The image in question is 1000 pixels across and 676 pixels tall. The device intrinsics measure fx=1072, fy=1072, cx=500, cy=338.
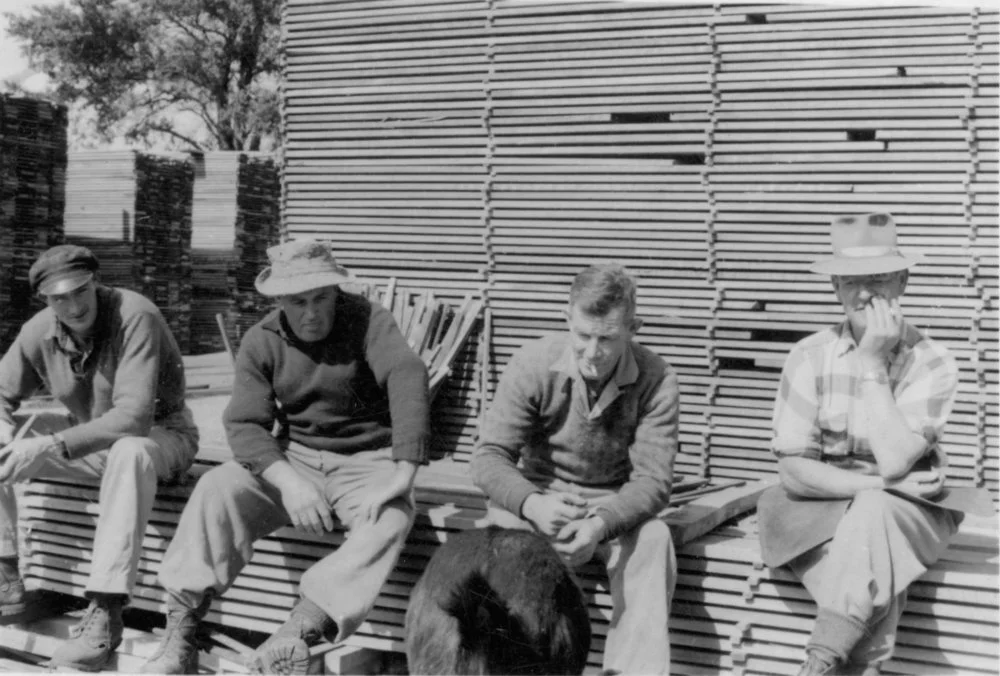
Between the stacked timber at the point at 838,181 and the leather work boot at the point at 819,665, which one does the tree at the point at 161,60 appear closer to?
the stacked timber at the point at 838,181

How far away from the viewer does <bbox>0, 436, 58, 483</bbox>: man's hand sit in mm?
4559

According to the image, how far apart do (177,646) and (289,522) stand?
2.42ft

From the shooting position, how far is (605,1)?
7.13m

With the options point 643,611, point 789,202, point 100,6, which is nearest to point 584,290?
point 643,611

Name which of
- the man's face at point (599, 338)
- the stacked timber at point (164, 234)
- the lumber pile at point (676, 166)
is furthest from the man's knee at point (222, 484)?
the stacked timber at point (164, 234)

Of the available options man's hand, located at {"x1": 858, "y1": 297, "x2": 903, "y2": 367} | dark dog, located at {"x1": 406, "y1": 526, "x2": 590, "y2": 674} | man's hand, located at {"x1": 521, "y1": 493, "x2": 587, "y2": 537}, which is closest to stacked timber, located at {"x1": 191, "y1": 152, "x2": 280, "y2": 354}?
man's hand, located at {"x1": 521, "y1": 493, "x2": 587, "y2": 537}

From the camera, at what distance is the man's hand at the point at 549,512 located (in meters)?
3.76

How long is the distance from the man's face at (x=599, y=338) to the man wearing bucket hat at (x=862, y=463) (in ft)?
2.06

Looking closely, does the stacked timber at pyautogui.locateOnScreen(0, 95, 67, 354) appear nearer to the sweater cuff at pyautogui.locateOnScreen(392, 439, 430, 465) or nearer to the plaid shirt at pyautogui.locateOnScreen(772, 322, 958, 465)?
the sweater cuff at pyautogui.locateOnScreen(392, 439, 430, 465)

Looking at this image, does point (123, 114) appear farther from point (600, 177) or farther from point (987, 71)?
point (987, 71)

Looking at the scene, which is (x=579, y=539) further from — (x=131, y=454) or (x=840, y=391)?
(x=131, y=454)

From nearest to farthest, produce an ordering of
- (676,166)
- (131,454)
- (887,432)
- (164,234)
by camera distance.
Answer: (887,432), (131,454), (676,166), (164,234)

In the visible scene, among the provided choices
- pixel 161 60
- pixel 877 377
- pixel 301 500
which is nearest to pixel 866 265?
pixel 877 377

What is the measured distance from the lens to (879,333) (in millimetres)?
3660
